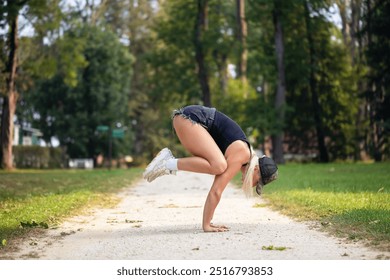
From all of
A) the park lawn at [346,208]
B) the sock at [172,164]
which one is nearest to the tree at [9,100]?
the park lawn at [346,208]

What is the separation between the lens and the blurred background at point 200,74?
117 feet

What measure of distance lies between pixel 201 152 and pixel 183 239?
111 centimetres

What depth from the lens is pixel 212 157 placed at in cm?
852

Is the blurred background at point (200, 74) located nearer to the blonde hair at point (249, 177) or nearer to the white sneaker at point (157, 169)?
the white sneaker at point (157, 169)

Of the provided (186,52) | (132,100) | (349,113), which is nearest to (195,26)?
(186,52)

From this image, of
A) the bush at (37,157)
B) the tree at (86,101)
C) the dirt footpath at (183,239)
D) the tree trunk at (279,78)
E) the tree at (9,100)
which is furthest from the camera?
the tree at (86,101)

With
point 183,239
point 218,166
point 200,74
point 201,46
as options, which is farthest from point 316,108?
point 183,239

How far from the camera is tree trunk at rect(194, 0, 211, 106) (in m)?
48.4

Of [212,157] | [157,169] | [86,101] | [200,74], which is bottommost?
[157,169]

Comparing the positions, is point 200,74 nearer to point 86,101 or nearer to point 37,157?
point 86,101

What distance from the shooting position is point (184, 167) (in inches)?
341

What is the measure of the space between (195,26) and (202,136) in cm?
4181

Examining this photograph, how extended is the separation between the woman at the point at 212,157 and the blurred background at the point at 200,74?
2029 cm

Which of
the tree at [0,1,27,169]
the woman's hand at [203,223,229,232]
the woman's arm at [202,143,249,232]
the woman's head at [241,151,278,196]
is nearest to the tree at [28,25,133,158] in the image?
the tree at [0,1,27,169]
